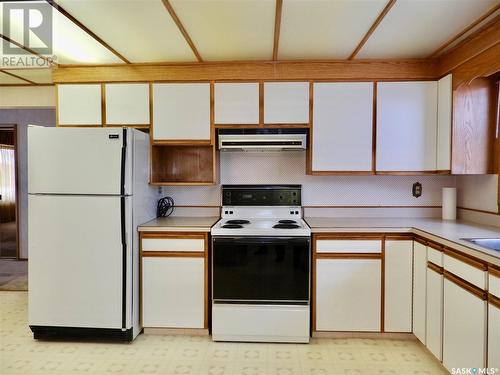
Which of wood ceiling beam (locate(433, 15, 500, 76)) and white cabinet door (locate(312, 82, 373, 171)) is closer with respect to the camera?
wood ceiling beam (locate(433, 15, 500, 76))

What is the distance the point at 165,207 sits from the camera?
10.2 ft

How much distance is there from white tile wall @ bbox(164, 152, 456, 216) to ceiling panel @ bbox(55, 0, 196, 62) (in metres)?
1.07

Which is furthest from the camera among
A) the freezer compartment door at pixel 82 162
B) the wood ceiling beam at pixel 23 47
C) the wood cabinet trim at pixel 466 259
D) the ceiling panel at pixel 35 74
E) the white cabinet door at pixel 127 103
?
the ceiling panel at pixel 35 74

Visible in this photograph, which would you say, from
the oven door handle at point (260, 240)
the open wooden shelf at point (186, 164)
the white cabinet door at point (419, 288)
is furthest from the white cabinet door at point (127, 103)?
the white cabinet door at point (419, 288)

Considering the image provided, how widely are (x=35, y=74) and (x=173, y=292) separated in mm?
2574

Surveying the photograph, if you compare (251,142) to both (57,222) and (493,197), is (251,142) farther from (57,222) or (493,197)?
(493,197)

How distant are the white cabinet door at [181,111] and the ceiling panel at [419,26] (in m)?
1.41

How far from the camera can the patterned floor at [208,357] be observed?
2133 mm

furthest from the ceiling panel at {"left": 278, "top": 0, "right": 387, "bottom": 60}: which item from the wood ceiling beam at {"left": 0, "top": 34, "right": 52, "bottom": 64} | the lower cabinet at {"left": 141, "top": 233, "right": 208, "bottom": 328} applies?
the wood ceiling beam at {"left": 0, "top": 34, "right": 52, "bottom": 64}

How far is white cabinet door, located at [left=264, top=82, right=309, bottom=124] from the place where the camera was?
9.06 ft

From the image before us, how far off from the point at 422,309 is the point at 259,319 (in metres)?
1.22

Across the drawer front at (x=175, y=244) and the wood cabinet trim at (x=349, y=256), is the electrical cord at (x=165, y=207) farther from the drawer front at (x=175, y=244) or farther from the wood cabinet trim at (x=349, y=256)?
the wood cabinet trim at (x=349, y=256)

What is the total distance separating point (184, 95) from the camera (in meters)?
2.80

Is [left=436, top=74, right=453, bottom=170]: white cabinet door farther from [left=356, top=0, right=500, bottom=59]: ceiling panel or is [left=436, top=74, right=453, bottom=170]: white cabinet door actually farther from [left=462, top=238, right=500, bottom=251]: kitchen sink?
[left=462, top=238, right=500, bottom=251]: kitchen sink
